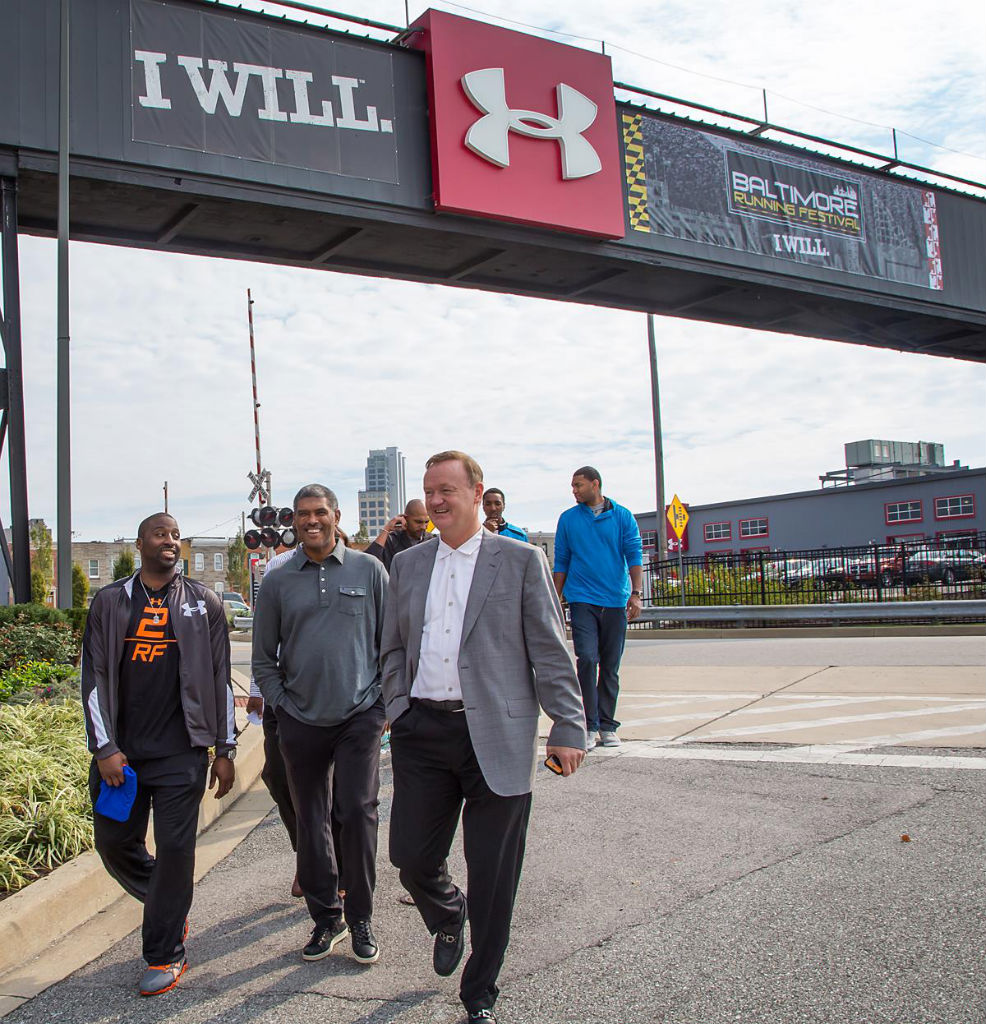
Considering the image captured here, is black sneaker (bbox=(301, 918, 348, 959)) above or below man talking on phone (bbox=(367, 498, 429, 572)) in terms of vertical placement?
below

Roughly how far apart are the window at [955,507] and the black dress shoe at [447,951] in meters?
56.2

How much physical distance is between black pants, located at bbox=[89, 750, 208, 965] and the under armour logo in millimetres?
13770

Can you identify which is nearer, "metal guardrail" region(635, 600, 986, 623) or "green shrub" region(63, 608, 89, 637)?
"green shrub" region(63, 608, 89, 637)

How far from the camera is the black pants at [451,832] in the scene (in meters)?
3.32

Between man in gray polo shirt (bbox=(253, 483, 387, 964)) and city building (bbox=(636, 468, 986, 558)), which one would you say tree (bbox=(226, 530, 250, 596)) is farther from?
man in gray polo shirt (bbox=(253, 483, 387, 964))

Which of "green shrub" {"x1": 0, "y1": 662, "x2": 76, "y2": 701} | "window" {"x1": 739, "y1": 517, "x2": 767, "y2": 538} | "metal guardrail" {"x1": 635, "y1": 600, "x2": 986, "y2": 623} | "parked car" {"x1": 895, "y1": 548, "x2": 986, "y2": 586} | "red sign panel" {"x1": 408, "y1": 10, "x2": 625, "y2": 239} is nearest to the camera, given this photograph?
"green shrub" {"x1": 0, "y1": 662, "x2": 76, "y2": 701}

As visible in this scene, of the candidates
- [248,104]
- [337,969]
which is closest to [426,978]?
[337,969]

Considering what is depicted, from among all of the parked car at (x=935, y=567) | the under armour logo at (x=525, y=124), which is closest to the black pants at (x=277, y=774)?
the under armour logo at (x=525, y=124)

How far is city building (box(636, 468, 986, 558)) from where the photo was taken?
54.6 meters

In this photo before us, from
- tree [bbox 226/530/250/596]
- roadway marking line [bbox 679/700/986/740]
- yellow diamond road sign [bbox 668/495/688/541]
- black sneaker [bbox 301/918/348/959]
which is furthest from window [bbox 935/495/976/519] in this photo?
black sneaker [bbox 301/918/348/959]

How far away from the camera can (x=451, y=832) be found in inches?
143

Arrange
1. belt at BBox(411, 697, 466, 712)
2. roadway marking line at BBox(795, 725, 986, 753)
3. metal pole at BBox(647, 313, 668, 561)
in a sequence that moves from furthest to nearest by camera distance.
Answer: metal pole at BBox(647, 313, 668, 561) < roadway marking line at BBox(795, 725, 986, 753) < belt at BBox(411, 697, 466, 712)

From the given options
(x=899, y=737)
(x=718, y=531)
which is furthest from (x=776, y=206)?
(x=718, y=531)

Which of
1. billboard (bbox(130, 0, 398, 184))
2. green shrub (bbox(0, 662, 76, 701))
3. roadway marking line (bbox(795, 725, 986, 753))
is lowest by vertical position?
roadway marking line (bbox(795, 725, 986, 753))
